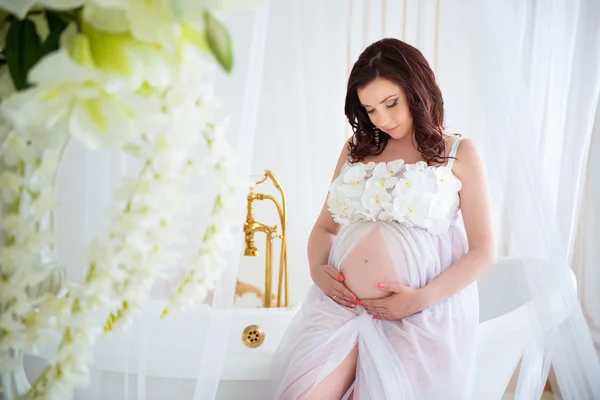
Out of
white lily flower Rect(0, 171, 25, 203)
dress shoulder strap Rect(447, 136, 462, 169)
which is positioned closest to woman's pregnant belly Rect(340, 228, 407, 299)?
dress shoulder strap Rect(447, 136, 462, 169)

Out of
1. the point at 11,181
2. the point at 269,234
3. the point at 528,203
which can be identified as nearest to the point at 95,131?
the point at 11,181

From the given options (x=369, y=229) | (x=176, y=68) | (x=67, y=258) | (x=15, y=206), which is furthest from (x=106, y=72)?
(x=369, y=229)

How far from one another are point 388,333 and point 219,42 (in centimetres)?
113

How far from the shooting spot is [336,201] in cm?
162

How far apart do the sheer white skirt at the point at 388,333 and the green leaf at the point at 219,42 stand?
1024 mm

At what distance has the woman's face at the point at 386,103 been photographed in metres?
1.50

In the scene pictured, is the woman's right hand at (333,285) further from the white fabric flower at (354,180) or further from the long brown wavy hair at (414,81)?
the long brown wavy hair at (414,81)

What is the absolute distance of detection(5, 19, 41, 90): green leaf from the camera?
1.73 feet

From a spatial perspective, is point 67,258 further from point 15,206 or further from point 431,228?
point 431,228

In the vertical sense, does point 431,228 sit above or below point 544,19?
below

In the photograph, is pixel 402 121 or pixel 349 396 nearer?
pixel 349 396

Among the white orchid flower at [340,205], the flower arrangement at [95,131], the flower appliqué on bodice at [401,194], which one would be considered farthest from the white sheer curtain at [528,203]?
the flower arrangement at [95,131]

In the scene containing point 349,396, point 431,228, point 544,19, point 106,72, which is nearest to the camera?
point 106,72

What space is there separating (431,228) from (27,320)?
117cm
